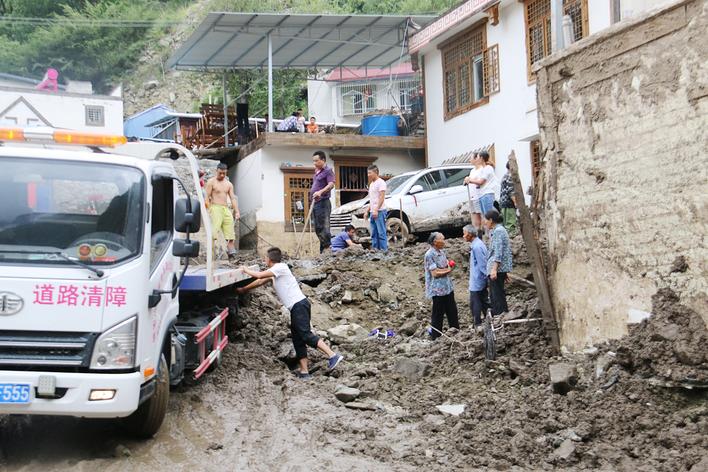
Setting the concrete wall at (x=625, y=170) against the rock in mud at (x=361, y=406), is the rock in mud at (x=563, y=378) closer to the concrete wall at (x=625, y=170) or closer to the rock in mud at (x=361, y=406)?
the concrete wall at (x=625, y=170)

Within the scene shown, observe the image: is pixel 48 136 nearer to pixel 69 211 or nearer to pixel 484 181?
pixel 69 211

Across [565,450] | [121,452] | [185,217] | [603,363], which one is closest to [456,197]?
[603,363]

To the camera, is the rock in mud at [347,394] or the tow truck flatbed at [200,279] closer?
the tow truck flatbed at [200,279]

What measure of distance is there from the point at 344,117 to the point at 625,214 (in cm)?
2746

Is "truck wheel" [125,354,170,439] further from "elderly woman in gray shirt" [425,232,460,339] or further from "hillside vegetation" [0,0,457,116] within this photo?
"hillside vegetation" [0,0,457,116]

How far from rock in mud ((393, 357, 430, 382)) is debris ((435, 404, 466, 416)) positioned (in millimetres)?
1092

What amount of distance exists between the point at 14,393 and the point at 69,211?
1422mm

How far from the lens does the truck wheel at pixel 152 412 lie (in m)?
6.38

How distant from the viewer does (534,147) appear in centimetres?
1731

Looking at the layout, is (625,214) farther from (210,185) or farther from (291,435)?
(210,185)

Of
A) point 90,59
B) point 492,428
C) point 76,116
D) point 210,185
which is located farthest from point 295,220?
point 90,59

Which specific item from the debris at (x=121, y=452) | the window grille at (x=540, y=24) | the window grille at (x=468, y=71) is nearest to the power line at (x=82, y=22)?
the window grille at (x=468, y=71)

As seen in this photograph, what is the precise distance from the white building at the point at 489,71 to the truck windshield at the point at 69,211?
37.9ft

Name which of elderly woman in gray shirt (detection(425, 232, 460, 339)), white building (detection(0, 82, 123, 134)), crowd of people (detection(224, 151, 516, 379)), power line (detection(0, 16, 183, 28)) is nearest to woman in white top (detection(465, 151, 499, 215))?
crowd of people (detection(224, 151, 516, 379))
